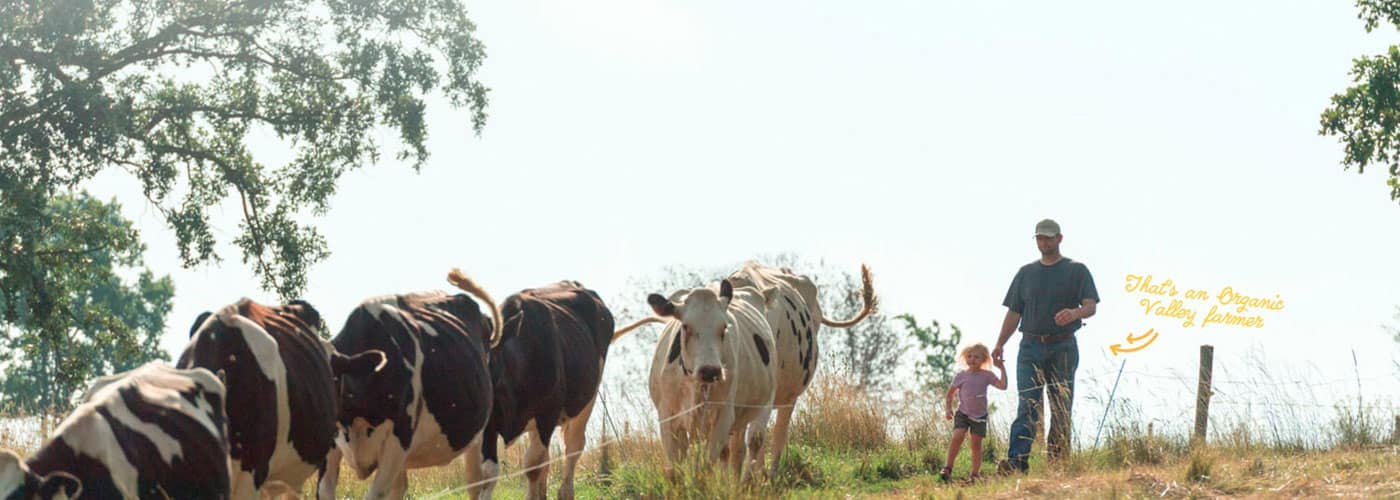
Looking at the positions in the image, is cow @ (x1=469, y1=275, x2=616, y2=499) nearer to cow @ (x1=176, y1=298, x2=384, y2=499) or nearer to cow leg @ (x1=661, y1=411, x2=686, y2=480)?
cow leg @ (x1=661, y1=411, x2=686, y2=480)

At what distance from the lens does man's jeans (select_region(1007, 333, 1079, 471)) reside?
13766 millimetres

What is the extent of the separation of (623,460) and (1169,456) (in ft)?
15.5

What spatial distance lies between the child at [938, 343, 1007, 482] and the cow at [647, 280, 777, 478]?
1.67 metres

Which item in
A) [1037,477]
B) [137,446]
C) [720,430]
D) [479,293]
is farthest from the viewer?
[1037,477]

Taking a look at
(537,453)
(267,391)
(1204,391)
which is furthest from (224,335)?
(1204,391)

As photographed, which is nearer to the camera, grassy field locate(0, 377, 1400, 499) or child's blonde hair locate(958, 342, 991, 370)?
grassy field locate(0, 377, 1400, 499)

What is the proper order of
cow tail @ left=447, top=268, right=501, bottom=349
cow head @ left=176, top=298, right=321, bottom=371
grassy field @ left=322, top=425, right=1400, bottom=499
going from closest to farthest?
1. cow head @ left=176, top=298, right=321, bottom=371
2. cow tail @ left=447, top=268, right=501, bottom=349
3. grassy field @ left=322, top=425, right=1400, bottom=499

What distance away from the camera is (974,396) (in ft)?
43.9

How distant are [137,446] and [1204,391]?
12.1 m

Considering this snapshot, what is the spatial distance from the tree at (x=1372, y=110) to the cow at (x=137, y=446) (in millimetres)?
22449

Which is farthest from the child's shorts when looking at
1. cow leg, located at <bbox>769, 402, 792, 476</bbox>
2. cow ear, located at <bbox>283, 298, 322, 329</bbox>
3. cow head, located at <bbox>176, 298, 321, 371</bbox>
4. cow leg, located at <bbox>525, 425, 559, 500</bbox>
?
cow head, located at <bbox>176, 298, 321, 371</bbox>

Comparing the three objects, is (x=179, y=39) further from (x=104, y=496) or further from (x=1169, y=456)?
(x=104, y=496)

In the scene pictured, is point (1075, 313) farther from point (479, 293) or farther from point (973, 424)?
point (479, 293)

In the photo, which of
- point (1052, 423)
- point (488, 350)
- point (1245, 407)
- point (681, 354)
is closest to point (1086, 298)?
point (1052, 423)
